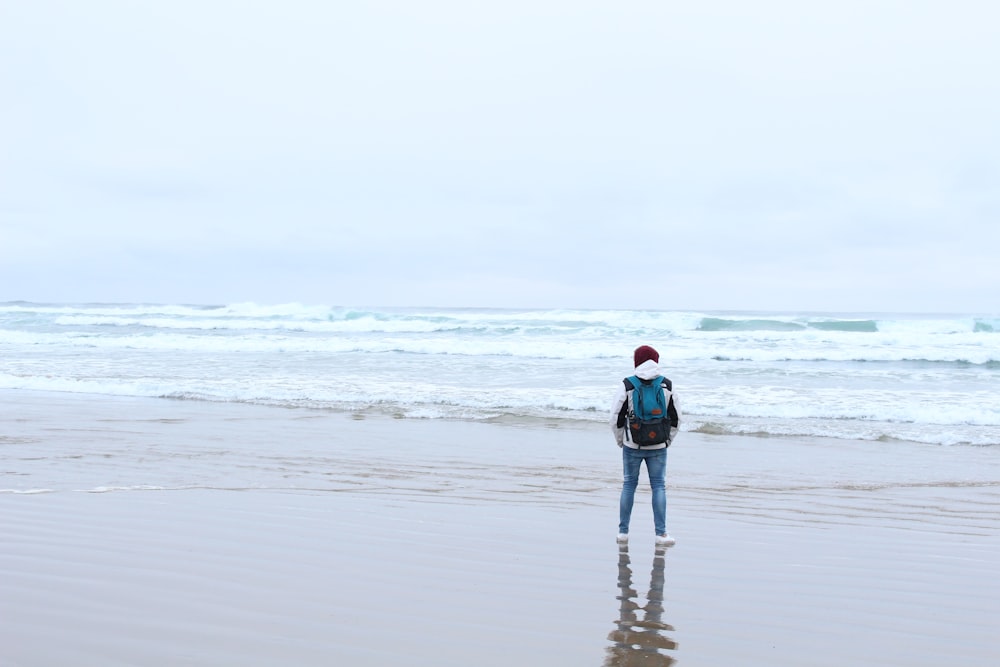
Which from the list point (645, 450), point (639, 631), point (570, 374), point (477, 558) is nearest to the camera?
point (639, 631)

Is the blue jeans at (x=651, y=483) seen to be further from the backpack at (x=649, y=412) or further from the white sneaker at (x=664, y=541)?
the backpack at (x=649, y=412)

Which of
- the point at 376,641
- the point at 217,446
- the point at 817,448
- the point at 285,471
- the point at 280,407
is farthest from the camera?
the point at 280,407

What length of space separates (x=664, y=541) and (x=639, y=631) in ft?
6.43

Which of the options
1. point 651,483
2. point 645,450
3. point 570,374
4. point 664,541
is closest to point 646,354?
point 645,450

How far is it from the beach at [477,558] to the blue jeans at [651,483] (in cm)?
19

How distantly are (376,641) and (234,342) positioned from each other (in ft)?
99.4

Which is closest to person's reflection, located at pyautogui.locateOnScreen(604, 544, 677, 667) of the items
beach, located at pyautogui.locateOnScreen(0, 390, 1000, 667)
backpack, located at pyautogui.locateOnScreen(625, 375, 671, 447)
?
beach, located at pyautogui.locateOnScreen(0, 390, 1000, 667)

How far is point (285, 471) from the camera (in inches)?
355

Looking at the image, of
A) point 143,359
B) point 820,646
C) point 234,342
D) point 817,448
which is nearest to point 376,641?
point 820,646

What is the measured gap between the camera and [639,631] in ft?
13.9

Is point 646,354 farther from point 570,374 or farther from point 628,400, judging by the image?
point 570,374

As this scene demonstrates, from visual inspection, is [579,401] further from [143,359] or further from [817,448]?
[143,359]

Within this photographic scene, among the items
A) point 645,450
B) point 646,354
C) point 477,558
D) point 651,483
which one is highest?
point 646,354

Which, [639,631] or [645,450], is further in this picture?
[645,450]
